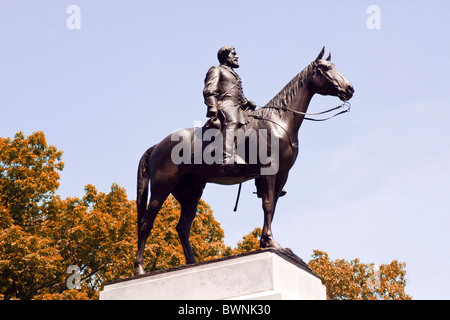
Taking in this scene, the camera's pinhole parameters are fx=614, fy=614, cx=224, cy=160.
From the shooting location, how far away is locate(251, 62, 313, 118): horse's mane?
1091cm

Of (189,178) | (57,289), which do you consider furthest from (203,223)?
(189,178)

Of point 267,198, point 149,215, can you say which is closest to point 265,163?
point 267,198

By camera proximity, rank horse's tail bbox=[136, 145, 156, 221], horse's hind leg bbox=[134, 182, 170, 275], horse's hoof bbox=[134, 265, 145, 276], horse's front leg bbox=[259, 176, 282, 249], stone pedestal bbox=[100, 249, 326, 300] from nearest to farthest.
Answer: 1. stone pedestal bbox=[100, 249, 326, 300]
2. horse's front leg bbox=[259, 176, 282, 249]
3. horse's hoof bbox=[134, 265, 145, 276]
4. horse's hind leg bbox=[134, 182, 170, 275]
5. horse's tail bbox=[136, 145, 156, 221]

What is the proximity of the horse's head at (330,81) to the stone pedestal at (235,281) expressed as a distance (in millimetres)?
2912

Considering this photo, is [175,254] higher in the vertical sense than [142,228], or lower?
higher

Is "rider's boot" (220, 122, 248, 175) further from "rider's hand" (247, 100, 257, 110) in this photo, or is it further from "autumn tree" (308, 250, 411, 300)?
"autumn tree" (308, 250, 411, 300)

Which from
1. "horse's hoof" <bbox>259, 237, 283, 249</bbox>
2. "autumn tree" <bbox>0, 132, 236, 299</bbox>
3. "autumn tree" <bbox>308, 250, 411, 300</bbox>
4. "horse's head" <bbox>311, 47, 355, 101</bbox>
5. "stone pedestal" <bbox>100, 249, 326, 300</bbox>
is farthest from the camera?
"autumn tree" <bbox>308, 250, 411, 300</bbox>

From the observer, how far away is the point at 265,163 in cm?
1037

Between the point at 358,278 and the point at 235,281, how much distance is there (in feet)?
80.8

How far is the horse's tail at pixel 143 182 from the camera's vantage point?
38.0 ft

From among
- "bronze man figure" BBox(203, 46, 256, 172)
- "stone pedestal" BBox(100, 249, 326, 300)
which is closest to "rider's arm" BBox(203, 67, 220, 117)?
"bronze man figure" BBox(203, 46, 256, 172)
